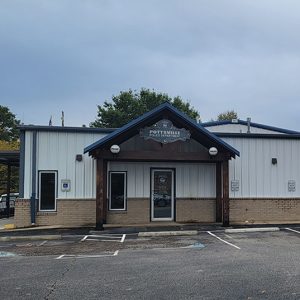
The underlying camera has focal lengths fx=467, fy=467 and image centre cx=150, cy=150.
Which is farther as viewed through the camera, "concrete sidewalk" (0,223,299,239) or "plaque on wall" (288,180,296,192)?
"plaque on wall" (288,180,296,192)

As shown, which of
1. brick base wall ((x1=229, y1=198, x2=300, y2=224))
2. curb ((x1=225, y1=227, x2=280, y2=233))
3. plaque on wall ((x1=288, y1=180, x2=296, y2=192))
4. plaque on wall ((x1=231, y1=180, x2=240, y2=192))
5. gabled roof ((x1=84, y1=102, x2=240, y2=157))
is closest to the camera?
curb ((x1=225, y1=227, x2=280, y2=233))

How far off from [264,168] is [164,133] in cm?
501

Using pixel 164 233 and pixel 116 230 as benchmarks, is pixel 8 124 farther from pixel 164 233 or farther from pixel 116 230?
pixel 164 233

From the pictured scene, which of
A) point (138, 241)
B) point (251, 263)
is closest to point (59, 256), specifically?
point (138, 241)

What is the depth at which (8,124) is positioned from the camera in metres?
57.5

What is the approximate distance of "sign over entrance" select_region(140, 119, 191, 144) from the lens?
18031 millimetres

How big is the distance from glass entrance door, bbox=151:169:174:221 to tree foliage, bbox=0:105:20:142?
39.3 meters

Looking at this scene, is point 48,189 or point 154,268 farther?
point 48,189

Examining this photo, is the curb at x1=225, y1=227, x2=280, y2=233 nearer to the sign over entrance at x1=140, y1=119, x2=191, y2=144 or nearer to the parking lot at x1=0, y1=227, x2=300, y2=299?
the parking lot at x1=0, y1=227, x2=300, y2=299

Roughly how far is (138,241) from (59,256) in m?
3.37

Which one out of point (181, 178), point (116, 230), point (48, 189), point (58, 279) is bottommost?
point (58, 279)

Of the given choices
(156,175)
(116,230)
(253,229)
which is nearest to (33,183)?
(116,230)

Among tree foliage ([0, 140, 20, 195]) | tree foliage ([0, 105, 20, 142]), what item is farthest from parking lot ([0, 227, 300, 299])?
tree foliage ([0, 105, 20, 142])

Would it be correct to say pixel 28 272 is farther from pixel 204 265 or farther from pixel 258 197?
pixel 258 197
